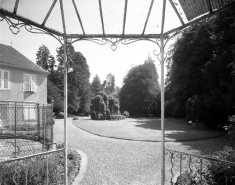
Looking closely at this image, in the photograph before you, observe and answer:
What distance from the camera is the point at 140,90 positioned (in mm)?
38094

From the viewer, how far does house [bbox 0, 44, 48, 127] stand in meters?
15.9

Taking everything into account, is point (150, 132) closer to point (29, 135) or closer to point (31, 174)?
point (29, 135)

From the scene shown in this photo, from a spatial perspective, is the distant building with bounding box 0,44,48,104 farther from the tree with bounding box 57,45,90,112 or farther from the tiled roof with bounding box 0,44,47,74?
the tree with bounding box 57,45,90,112

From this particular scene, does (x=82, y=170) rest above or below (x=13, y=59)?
below

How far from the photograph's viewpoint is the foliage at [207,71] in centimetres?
1160

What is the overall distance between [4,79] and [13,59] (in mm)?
2644

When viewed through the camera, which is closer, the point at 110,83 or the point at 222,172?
the point at 222,172

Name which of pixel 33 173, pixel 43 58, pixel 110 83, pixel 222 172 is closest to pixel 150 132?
pixel 33 173

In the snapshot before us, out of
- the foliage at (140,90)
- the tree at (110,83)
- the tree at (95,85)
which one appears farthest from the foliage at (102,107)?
the tree at (110,83)

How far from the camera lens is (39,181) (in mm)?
4539

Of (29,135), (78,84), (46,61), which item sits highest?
(46,61)

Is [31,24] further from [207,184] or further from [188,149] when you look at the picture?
[188,149]

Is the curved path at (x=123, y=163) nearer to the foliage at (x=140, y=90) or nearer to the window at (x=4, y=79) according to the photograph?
the window at (x=4, y=79)

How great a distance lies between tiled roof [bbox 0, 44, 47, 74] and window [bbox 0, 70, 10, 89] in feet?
2.67
